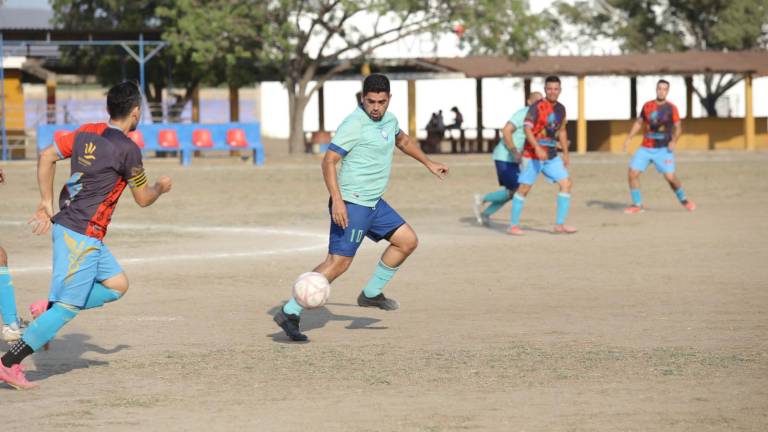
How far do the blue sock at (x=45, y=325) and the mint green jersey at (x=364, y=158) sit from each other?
2369 millimetres

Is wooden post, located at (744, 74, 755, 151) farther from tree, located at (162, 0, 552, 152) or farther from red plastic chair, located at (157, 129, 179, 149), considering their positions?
red plastic chair, located at (157, 129, 179, 149)

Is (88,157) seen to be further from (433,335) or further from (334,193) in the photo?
(433,335)

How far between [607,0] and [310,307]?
44680 millimetres

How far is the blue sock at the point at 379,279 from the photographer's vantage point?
9.48 metres

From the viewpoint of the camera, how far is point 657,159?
18.6 m

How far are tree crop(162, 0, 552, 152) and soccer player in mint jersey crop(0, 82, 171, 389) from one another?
28.7 meters

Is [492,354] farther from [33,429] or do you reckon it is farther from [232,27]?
[232,27]

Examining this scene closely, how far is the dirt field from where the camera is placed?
6.62 meters

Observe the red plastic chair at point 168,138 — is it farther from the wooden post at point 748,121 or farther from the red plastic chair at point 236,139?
the wooden post at point 748,121

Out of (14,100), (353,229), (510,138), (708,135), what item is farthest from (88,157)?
(708,135)

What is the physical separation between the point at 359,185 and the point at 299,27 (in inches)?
1147

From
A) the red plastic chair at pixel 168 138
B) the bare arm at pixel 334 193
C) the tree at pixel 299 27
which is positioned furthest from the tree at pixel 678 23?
the bare arm at pixel 334 193

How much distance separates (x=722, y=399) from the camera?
680cm

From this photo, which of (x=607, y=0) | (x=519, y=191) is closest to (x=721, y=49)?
(x=607, y=0)
